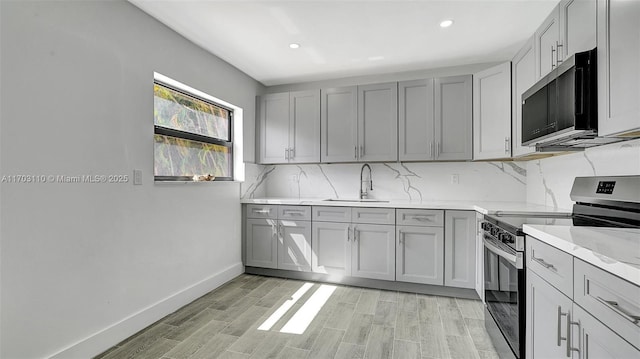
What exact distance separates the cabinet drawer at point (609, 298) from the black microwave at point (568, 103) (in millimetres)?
811

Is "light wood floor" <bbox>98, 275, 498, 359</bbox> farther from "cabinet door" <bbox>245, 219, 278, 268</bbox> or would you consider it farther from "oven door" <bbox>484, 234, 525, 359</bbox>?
"cabinet door" <bbox>245, 219, 278, 268</bbox>

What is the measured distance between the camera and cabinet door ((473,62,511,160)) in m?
2.81

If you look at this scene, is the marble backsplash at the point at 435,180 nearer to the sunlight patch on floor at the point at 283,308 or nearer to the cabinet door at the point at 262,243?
the cabinet door at the point at 262,243

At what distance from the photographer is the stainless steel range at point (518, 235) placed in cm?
158

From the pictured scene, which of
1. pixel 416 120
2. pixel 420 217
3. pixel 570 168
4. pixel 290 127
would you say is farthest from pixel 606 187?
pixel 290 127

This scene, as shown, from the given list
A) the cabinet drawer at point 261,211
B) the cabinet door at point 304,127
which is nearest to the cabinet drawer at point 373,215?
the cabinet door at point 304,127

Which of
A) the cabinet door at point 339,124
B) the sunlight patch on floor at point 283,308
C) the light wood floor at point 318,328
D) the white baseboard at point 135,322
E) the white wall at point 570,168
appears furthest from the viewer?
the cabinet door at point 339,124

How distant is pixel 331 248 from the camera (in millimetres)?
3363

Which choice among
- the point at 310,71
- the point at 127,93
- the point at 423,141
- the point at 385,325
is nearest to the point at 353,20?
the point at 310,71

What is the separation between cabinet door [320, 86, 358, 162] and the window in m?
1.14

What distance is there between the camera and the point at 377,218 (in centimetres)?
319

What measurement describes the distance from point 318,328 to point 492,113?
8.34 feet

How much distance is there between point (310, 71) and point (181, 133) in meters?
1.66

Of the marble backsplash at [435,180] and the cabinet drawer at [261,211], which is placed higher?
the marble backsplash at [435,180]
